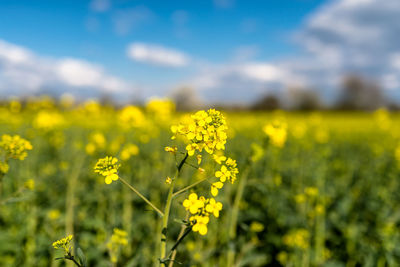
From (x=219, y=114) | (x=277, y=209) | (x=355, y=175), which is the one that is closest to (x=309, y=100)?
(x=355, y=175)

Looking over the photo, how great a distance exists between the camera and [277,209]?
4.08 metres

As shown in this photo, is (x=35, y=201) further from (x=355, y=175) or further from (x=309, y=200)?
(x=355, y=175)

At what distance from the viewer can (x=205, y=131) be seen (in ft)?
3.82

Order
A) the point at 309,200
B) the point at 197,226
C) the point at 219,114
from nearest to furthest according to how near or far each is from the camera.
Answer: the point at 197,226 → the point at 219,114 → the point at 309,200

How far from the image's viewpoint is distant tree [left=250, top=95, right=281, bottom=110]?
146 ft

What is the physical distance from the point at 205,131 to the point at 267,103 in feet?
149

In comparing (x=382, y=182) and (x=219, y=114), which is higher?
(x=219, y=114)

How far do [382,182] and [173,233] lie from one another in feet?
14.9

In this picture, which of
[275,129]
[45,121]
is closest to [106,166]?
[275,129]

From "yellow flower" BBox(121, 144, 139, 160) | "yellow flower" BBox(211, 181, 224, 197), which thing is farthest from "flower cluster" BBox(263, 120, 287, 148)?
"yellow flower" BBox(211, 181, 224, 197)

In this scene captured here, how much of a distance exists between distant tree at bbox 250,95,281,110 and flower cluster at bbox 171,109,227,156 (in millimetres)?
43765

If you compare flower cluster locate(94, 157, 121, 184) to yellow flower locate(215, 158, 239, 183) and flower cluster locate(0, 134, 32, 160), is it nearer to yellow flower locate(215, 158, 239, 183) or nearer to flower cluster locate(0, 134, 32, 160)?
yellow flower locate(215, 158, 239, 183)

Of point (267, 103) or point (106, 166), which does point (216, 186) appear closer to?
point (106, 166)

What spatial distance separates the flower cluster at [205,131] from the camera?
117 cm
